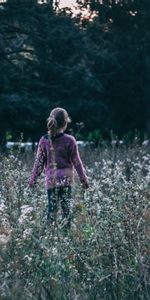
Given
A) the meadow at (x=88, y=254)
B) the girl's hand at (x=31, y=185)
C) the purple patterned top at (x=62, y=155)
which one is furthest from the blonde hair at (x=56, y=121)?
the meadow at (x=88, y=254)

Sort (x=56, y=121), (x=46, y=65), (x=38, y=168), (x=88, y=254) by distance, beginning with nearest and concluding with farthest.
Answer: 1. (x=88, y=254)
2. (x=38, y=168)
3. (x=56, y=121)
4. (x=46, y=65)

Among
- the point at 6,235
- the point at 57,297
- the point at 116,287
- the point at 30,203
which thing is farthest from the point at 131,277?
the point at 30,203

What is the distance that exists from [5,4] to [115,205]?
70.0 ft

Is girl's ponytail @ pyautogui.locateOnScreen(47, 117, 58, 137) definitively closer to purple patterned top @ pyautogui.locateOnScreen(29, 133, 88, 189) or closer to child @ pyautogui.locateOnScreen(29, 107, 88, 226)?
child @ pyautogui.locateOnScreen(29, 107, 88, 226)

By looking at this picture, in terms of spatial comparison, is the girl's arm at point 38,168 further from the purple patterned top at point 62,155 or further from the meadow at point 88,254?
the meadow at point 88,254

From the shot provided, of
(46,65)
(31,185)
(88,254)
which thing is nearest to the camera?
(88,254)

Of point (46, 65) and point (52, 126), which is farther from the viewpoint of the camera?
point (46, 65)

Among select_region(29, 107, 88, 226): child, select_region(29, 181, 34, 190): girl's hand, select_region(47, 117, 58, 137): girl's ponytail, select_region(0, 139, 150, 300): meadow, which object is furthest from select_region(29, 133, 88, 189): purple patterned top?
select_region(0, 139, 150, 300): meadow

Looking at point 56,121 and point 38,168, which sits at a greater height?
point 56,121

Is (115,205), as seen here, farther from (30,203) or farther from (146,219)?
(30,203)

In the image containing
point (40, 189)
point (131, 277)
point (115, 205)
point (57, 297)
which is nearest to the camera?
point (57, 297)

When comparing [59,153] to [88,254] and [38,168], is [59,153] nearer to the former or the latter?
[38,168]

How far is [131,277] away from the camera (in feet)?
16.9

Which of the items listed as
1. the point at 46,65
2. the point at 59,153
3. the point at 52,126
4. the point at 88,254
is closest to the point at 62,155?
the point at 59,153
